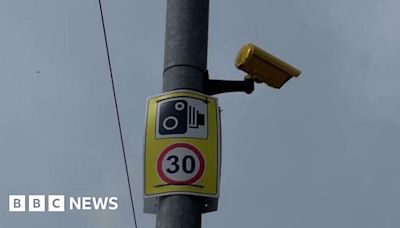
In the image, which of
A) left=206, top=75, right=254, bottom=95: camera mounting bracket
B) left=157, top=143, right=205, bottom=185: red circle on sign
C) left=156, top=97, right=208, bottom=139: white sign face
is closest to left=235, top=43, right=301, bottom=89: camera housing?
left=206, top=75, right=254, bottom=95: camera mounting bracket

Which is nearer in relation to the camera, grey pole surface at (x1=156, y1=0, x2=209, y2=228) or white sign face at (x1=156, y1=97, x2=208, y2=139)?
grey pole surface at (x1=156, y1=0, x2=209, y2=228)

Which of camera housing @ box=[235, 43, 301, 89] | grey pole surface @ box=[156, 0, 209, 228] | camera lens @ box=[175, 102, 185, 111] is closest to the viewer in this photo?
grey pole surface @ box=[156, 0, 209, 228]

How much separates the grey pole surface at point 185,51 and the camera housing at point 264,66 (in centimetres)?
22

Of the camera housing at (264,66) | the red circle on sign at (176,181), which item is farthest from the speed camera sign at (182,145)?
the camera housing at (264,66)

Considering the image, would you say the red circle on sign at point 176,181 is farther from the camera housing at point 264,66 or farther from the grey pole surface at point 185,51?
the camera housing at point 264,66

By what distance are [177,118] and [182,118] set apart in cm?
3

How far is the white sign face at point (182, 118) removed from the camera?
434 cm

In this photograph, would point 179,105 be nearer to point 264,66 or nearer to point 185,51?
point 185,51

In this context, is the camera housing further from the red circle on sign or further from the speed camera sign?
the red circle on sign

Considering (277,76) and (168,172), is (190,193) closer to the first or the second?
(168,172)

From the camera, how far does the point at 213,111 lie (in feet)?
14.8

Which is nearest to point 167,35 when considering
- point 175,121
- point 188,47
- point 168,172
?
point 188,47

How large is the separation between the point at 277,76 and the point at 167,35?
662 mm

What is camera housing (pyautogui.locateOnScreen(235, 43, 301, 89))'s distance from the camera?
4438 millimetres
